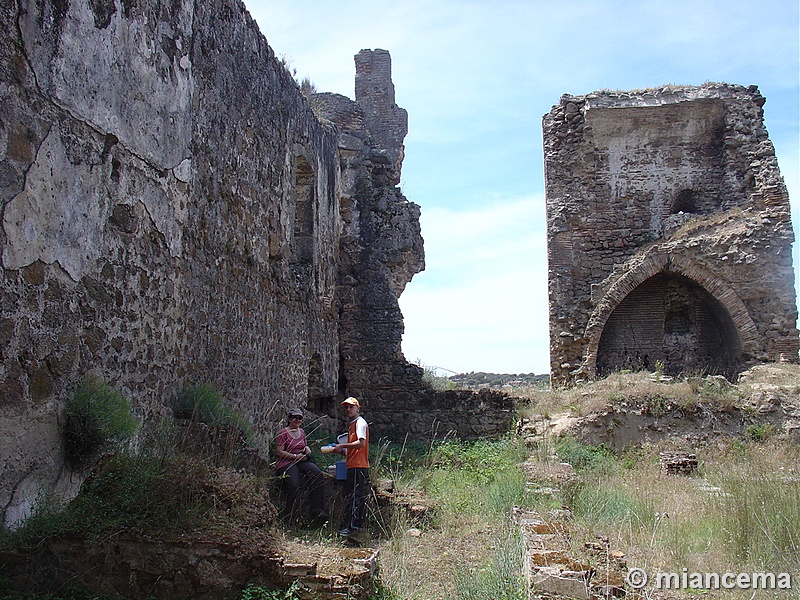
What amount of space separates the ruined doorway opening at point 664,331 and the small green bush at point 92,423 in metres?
13.0

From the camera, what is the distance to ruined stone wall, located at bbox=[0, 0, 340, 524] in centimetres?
404

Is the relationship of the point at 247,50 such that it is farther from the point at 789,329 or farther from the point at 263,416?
the point at 789,329

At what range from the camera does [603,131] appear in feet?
56.1

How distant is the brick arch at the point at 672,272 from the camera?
49.8 ft

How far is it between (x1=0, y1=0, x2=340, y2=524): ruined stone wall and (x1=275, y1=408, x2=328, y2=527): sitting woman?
31.3 inches

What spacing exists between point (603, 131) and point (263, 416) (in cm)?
1195

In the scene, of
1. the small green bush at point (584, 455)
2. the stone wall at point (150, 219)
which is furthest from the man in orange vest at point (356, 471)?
the small green bush at point (584, 455)

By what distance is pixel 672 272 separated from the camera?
618 inches

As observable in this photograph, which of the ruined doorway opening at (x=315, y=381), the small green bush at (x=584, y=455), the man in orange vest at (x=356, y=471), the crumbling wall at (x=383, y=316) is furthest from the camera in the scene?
the crumbling wall at (x=383, y=316)

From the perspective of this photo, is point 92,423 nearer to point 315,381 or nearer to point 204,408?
point 204,408

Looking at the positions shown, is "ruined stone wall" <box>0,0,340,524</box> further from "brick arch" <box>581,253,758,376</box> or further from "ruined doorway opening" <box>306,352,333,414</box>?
"brick arch" <box>581,253,758,376</box>

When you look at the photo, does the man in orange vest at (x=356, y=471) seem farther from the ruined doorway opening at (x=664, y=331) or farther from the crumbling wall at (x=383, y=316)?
the ruined doorway opening at (x=664, y=331)

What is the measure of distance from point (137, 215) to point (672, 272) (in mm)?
12917

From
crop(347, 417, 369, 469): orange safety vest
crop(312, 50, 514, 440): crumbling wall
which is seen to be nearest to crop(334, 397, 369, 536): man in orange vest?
crop(347, 417, 369, 469): orange safety vest
